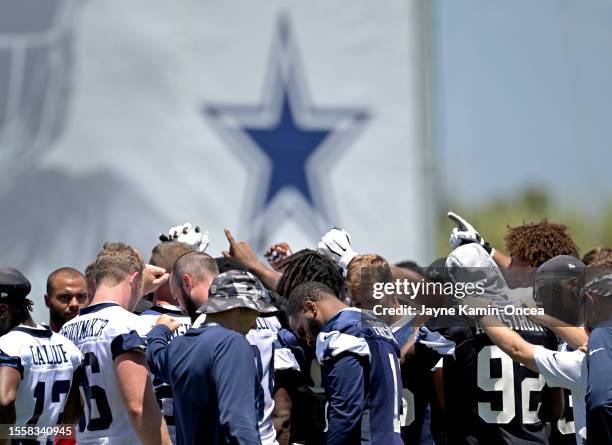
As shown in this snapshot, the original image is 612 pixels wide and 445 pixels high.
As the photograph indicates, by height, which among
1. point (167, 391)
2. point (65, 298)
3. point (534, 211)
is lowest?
point (167, 391)

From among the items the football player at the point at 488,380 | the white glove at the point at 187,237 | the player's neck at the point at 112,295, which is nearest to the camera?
the player's neck at the point at 112,295

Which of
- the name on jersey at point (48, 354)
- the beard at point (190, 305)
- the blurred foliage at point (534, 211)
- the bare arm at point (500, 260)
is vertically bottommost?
the name on jersey at point (48, 354)

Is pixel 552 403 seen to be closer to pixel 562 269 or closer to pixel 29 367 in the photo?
pixel 562 269

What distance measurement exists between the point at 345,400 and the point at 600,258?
1.44 meters

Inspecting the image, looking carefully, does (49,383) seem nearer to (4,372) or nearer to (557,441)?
(4,372)

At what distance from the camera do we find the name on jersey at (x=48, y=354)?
454cm

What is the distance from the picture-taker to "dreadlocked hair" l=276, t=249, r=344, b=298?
502 cm

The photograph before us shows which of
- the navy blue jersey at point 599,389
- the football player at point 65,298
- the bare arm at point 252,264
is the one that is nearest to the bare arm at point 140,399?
the bare arm at point 252,264

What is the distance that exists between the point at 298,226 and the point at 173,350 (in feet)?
9.78

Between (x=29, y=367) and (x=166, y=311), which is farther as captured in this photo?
(x=166, y=311)

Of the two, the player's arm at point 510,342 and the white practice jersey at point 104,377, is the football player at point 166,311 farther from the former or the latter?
the player's arm at point 510,342

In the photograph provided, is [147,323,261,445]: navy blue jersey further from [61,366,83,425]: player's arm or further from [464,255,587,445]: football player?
[464,255,587,445]: football player

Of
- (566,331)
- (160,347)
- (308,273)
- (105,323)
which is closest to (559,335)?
(566,331)

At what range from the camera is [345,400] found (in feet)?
14.6
